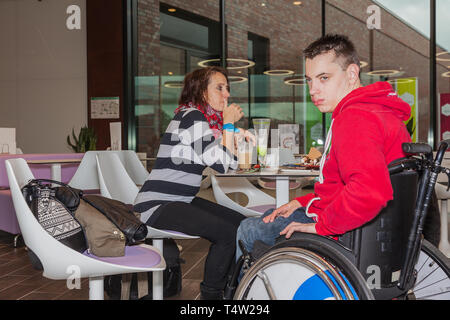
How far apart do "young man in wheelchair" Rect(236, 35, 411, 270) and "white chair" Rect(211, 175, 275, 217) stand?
1308mm

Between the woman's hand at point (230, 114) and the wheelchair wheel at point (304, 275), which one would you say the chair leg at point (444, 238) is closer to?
the woman's hand at point (230, 114)

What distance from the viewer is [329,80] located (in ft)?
4.87

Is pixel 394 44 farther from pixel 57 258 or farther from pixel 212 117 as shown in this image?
pixel 57 258

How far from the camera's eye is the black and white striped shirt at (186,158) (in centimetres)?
213

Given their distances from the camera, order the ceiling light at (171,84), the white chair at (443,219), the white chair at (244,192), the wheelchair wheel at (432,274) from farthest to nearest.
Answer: the ceiling light at (171,84), the white chair at (443,219), the white chair at (244,192), the wheelchair wheel at (432,274)

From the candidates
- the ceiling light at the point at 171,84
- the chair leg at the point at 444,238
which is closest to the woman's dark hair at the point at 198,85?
the chair leg at the point at 444,238

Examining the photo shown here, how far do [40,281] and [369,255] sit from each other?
2.59 meters

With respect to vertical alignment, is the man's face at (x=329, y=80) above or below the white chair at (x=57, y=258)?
above

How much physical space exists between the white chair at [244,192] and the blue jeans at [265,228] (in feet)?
3.94
